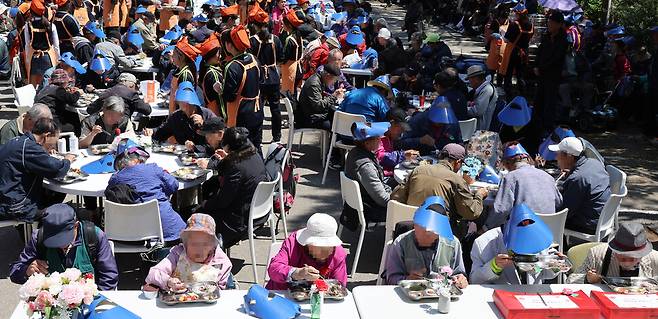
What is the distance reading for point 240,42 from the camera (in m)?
8.70

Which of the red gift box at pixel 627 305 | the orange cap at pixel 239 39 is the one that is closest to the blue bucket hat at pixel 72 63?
the orange cap at pixel 239 39

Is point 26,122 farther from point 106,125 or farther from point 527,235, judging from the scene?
point 527,235

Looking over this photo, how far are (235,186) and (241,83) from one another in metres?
2.45

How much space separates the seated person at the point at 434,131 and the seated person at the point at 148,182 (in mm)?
2704

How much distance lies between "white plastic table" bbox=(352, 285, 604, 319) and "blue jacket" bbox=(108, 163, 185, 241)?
202cm

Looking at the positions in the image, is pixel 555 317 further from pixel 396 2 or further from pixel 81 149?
pixel 396 2

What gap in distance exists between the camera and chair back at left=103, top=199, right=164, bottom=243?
5824mm

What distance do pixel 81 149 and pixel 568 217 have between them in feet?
14.3

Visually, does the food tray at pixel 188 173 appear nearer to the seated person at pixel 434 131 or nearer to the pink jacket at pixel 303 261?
the pink jacket at pixel 303 261

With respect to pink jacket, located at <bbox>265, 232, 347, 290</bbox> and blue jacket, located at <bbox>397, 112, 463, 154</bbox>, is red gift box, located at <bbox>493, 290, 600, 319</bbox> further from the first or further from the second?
blue jacket, located at <bbox>397, 112, 463, 154</bbox>

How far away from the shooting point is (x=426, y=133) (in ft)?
26.5

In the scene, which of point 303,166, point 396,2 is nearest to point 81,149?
point 303,166

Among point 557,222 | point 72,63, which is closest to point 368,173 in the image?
point 557,222

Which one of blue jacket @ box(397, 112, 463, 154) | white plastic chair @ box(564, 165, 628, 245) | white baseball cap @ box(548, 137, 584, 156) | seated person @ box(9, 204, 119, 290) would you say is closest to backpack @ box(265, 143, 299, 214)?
blue jacket @ box(397, 112, 463, 154)
